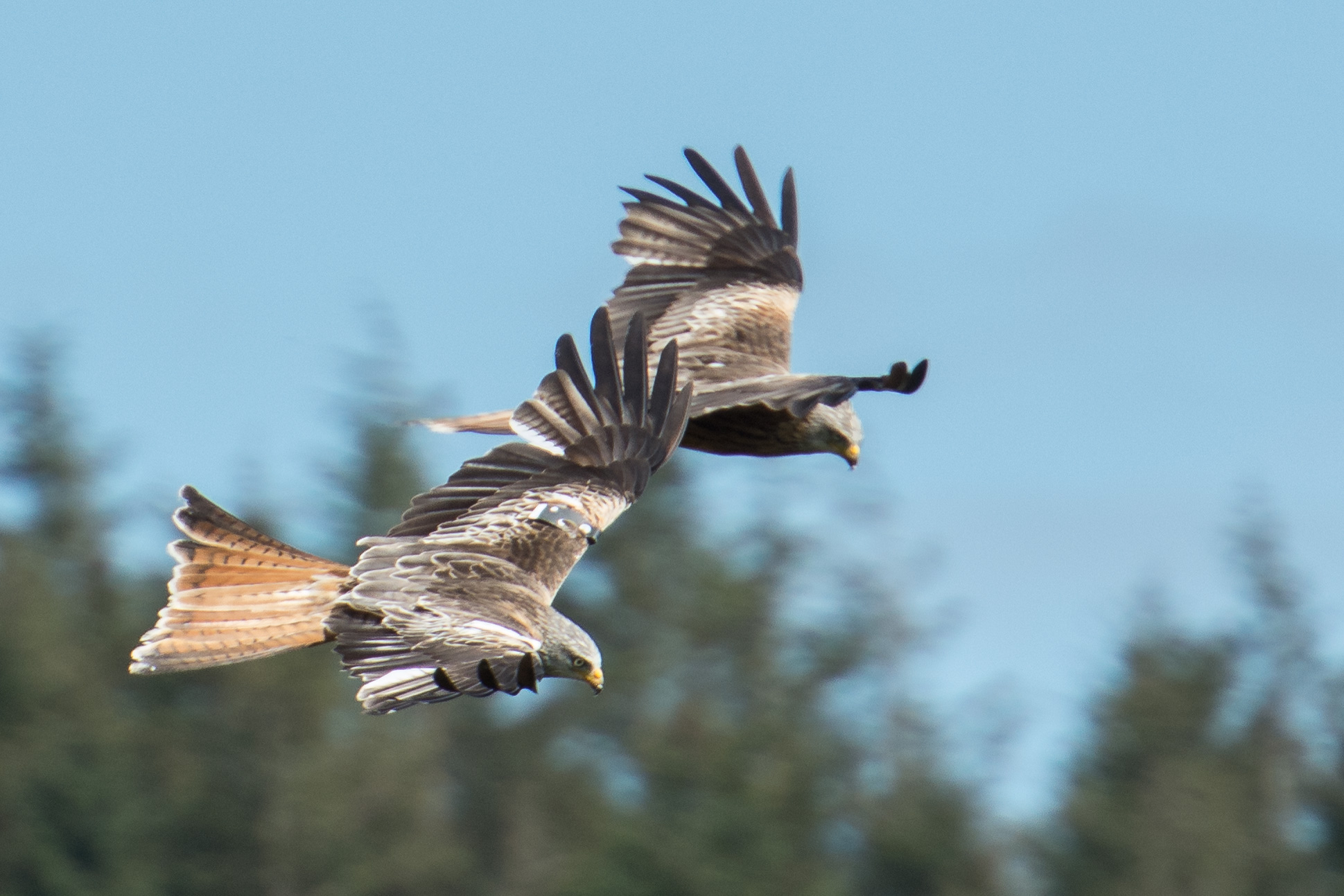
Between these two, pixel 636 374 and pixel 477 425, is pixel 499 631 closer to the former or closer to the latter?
pixel 636 374

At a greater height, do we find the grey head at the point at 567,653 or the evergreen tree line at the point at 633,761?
the grey head at the point at 567,653

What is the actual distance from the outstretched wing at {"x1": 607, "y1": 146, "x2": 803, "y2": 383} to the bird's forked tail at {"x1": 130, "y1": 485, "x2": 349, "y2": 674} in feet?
10.5

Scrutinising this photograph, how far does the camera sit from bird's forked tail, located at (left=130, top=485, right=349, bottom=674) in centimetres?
977

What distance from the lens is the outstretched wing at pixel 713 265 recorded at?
1311 centimetres

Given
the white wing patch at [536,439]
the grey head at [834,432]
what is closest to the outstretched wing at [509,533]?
the white wing patch at [536,439]

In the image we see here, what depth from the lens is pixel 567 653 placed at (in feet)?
29.9

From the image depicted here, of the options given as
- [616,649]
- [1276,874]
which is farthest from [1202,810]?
[616,649]

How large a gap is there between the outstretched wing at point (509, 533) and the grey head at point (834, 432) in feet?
4.53

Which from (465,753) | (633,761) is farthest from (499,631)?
(465,753)

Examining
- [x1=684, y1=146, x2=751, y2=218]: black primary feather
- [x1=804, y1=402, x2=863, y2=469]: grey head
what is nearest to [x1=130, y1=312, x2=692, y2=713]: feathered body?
[x1=804, y1=402, x2=863, y2=469]: grey head

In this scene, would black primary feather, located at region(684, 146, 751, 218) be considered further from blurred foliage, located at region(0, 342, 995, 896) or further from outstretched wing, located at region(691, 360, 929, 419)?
blurred foliage, located at region(0, 342, 995, 896)

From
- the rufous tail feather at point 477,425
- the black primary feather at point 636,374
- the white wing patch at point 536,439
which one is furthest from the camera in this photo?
the rufous tail feather at point 477,425

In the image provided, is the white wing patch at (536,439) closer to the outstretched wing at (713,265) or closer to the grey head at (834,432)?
the grey head at (834,432)

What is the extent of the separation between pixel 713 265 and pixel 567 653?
5.13 metres
